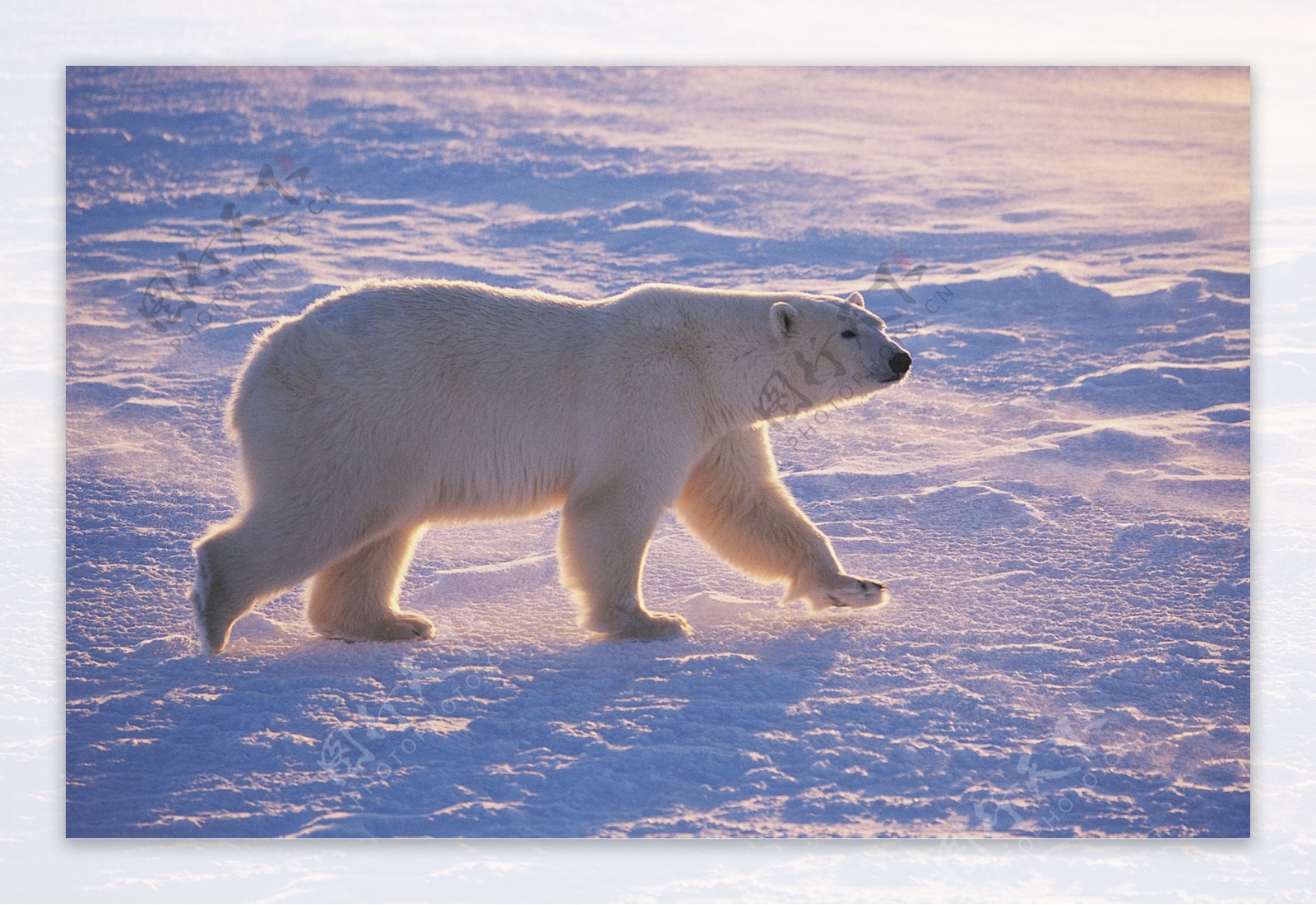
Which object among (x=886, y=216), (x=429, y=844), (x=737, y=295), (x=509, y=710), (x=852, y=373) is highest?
(x=886, y=216)

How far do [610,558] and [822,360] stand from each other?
39.3 inches

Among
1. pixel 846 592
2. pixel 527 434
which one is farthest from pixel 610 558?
pixel 846 592

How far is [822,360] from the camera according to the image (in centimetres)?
464

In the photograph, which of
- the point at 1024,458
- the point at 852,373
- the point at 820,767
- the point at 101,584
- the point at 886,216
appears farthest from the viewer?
the point at 886,216

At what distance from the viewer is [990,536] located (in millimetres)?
5363

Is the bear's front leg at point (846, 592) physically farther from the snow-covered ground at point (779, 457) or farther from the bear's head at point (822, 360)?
the bear's head at point (822, 360)

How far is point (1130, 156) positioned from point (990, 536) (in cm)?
367

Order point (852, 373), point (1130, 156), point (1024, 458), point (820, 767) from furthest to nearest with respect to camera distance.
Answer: point (1130, 156), point (1024, 458), point (852, 373), point (820, 767)

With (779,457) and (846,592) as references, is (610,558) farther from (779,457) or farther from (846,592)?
(779,457)

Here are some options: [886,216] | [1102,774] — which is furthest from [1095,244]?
[1102,774]

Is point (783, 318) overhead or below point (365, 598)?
overhead

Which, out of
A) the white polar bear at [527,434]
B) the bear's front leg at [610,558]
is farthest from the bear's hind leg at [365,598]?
the bear's front leg at [610,558]

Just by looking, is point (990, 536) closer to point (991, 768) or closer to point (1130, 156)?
point (991, 768)

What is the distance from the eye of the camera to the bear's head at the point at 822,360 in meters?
4.61
